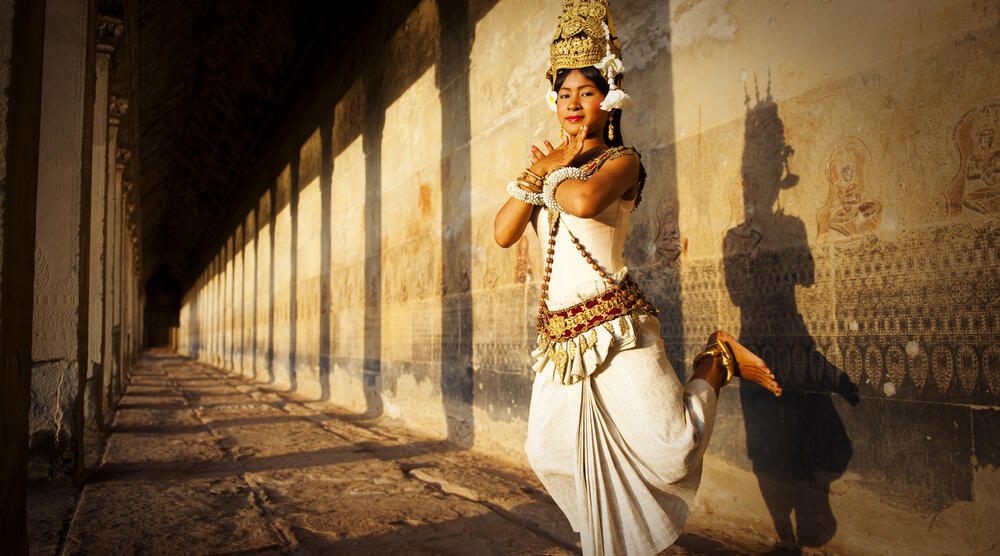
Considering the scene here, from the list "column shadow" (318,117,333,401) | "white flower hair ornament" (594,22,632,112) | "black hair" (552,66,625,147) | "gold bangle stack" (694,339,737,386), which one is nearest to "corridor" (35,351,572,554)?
"gold bangle stack" (694,339,737,386)

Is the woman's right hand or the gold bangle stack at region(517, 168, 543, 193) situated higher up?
the woman's right hand

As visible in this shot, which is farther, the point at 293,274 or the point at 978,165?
the point at 293,274

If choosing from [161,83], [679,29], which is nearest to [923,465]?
[679,29]

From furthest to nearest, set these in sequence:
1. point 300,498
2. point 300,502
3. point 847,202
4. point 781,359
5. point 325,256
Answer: point 325,256 < point 300,498 < point 300,502 < point 781,359 < point 847,202

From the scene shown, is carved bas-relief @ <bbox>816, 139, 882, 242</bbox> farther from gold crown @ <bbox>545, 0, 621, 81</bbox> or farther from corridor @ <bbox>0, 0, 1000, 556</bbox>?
gold crown @ <bbox>545, 0, 621, 81</bbox>

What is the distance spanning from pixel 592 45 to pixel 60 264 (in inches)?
156

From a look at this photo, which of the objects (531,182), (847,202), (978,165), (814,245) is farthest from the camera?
(814,245)

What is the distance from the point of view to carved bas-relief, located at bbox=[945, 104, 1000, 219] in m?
2.23

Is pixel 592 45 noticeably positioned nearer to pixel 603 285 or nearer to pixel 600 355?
pixel 603 285

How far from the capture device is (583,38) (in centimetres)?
200

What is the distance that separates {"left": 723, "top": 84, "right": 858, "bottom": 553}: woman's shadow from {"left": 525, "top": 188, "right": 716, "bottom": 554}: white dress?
3.76 feet

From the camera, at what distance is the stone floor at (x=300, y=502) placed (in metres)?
2.94

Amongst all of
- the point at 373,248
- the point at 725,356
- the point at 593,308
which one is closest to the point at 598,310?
the point at 593,308

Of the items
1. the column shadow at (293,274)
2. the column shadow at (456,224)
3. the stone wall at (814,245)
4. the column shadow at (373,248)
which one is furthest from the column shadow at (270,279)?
the stone wall at (814,245)
